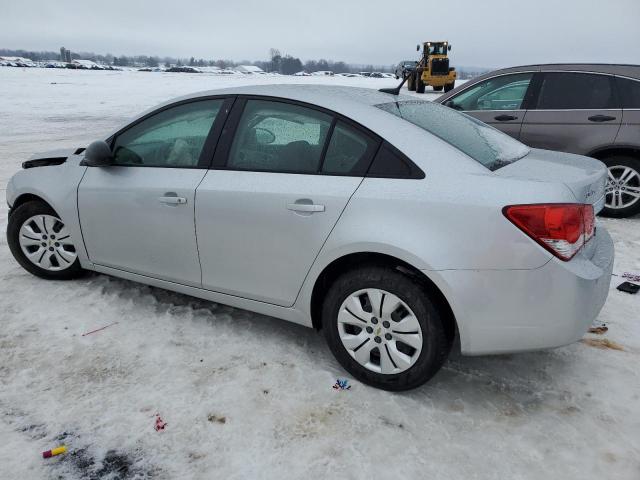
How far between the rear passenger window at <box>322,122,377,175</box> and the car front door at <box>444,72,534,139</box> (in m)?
4.09

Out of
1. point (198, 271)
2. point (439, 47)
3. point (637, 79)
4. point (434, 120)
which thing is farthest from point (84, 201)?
point (439, 47)

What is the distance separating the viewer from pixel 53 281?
429 centimetres

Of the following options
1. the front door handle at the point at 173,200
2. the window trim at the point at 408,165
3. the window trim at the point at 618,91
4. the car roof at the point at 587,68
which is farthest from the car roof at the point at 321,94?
the window trim at the point at 618,91

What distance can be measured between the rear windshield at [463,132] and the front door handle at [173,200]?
135 centimetres

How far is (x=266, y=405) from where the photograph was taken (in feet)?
9.09

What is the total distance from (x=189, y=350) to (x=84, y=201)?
142 cm

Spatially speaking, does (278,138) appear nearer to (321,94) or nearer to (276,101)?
(276,101)

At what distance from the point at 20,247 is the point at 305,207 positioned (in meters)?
2.81

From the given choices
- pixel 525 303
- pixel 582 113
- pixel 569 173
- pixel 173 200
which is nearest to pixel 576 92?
pixel 582 113

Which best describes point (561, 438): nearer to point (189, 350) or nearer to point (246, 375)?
point (246, 375)

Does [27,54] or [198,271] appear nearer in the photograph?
[198,271]

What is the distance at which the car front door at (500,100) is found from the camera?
6291 millimetres

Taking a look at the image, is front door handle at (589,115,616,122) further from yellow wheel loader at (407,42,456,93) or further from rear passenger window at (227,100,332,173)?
yellow wheel loader at (407,42,456,93)

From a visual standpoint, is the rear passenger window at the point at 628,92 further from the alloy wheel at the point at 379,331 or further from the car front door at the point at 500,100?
the alloy wheel at the point at 379,331
